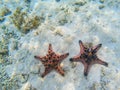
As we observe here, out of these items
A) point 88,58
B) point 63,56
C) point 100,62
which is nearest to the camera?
point 88,58

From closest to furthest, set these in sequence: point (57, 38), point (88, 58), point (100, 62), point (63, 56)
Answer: point (88, 58) → point (100, 62) → point (63, 56) → point (57, 38)

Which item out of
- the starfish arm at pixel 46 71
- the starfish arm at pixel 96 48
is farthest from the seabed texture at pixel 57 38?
the starfish arm at pixel 96 48

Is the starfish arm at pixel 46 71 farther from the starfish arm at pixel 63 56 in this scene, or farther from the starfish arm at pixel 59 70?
the starfish arm at pixel 63 56

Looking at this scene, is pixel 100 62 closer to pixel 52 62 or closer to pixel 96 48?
pixel 96 48

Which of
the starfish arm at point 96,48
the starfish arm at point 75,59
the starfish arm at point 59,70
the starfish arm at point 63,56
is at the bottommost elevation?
the starfish arm at point 59,70

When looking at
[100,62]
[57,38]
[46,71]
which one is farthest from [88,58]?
[57,38]

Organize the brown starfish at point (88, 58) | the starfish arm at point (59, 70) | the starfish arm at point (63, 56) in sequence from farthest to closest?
the starfish arm at point (63, 56), the starfish arm at point (59, 70), the brown starfish at point (88, 58)

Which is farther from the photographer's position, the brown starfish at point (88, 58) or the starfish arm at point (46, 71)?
the starfish arm at point (46, 71)

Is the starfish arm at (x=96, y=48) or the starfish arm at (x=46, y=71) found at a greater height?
the starfish arm at (x=96, y=48)
